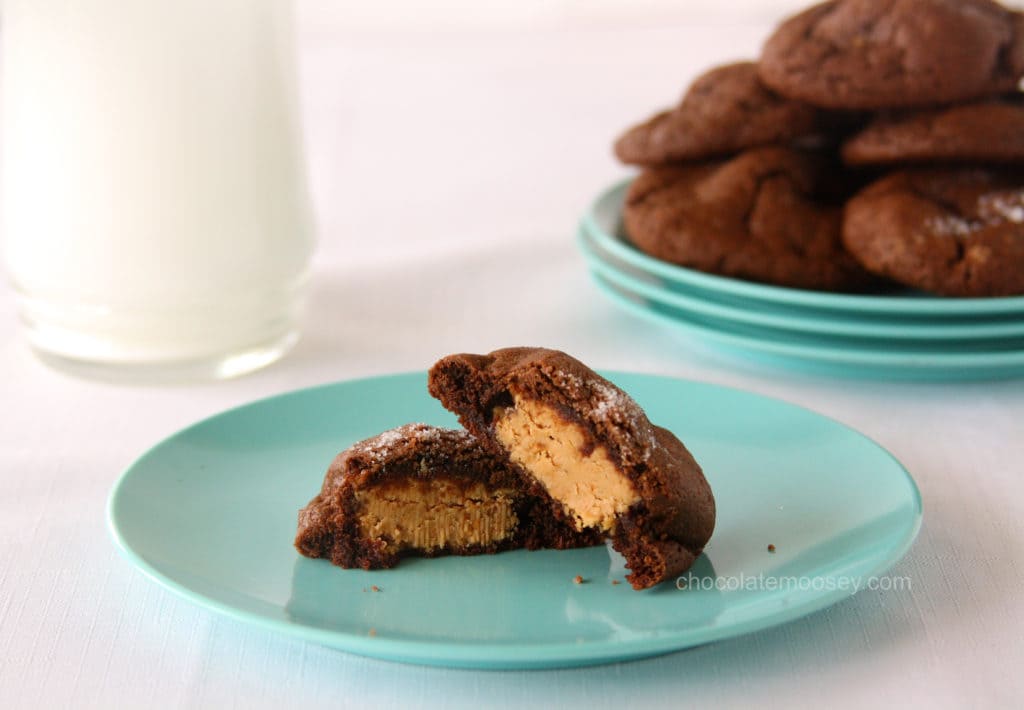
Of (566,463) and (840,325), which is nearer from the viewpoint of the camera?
(566,463)

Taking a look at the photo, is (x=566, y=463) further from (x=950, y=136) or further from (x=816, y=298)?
(x=950, y=136)

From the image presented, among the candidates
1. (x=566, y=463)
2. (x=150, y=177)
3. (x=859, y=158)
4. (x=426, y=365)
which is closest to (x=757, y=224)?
(x=859, y=158)

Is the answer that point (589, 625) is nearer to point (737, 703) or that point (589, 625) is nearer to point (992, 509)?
point (737, 703)

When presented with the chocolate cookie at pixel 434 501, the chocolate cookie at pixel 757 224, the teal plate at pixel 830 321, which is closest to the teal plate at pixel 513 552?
the chocolate cookie at pixel 434 501

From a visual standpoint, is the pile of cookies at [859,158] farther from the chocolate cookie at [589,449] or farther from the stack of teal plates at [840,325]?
the chocolate cookie at [589,449]

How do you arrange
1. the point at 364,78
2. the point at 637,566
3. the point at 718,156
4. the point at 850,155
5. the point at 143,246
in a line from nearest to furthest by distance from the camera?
the point at 637,566 → the point at 143,246 → the point at 850,155 → the point at 718,156 → the point at 364,78

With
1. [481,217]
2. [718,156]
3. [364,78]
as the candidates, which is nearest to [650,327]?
[718,156]

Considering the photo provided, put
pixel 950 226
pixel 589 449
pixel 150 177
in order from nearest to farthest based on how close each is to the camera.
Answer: pixel 589 449 → pixel 150 177 → pixel 950 226
